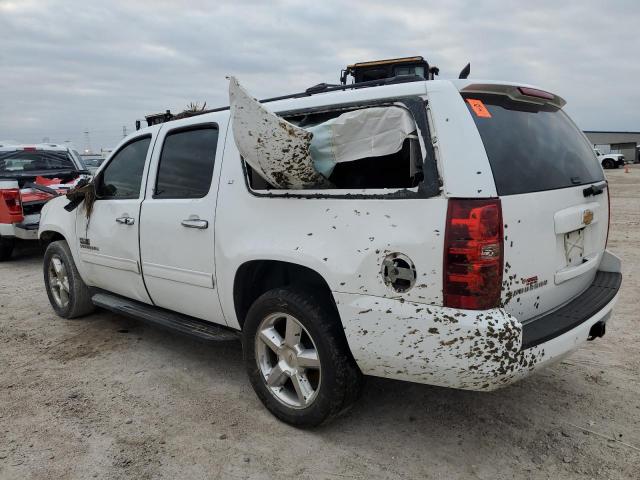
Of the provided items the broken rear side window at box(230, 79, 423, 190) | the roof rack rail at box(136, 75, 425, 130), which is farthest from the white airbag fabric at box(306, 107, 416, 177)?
the roof rack rail at box(136, 75, 425, 130)

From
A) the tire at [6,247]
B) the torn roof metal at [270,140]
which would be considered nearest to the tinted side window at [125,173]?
the torn roof metal at [270,140]

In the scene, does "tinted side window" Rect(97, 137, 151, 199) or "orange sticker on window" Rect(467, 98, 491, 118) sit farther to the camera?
"tinted side window" Rect(97, 137, 151, 199)

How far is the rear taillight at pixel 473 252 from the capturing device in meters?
2.26

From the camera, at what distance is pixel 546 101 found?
297cm

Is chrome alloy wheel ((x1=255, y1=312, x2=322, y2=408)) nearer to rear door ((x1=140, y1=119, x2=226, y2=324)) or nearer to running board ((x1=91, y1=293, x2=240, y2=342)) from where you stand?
running board ((x1=91, y1=293, x2=240, y2=342))

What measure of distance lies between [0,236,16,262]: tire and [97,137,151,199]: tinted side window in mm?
4908

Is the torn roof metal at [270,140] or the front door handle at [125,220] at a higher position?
the torn roof metal at [270,140]

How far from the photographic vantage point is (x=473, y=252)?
2.26 m

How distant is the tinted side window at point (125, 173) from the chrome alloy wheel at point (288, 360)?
173cm

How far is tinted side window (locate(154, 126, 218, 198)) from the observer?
11.4 feet

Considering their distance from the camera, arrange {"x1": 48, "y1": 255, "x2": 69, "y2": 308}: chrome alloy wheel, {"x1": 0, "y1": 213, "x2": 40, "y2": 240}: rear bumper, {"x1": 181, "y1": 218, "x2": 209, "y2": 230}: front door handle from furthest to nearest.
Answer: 1. {"x1": 0, "y1": 213, "x2": 40, "y2": 240}: rear bumper
2. {"x1": 48, "y1": 255, "x2": 69, "y2": 308}: chrome alloy wheel
3. {"x1": 181, "y1": 218, "x2": 209, "y2": 230}: front door handle

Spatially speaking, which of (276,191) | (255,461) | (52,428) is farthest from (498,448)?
(52,428)

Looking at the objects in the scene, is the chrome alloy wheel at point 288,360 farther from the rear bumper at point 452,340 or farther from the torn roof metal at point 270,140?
the torn roof metal at point 270,140

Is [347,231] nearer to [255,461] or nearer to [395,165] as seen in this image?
[395,165]
